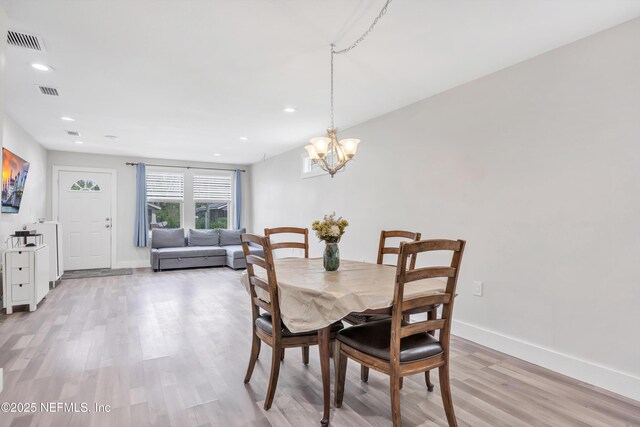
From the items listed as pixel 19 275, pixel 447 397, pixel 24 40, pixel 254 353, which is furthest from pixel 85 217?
pixel 447 397

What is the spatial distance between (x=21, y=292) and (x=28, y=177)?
2.14 meters

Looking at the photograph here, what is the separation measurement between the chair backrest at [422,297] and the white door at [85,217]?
23.8 ft

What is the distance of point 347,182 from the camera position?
482 centimetres

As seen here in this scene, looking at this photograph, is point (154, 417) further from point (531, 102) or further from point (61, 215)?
point (61, 215)

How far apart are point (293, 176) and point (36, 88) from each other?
3.83 metres

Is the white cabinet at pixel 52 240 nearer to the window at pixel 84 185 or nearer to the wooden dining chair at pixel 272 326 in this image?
the window at pixel 84 185

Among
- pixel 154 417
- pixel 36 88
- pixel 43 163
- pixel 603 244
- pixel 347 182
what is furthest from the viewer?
pixel 43 163

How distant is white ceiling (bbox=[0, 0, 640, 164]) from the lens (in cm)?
205

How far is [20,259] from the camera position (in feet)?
13.0

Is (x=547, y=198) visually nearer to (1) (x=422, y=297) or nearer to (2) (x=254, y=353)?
(1) (x=422, y=297)

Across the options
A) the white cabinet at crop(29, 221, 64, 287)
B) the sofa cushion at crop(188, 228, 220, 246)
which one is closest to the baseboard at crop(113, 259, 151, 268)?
the sofa cushion at crop(188, 228, 220, 246)

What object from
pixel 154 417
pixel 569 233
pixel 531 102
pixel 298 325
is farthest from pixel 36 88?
pixel 569 233

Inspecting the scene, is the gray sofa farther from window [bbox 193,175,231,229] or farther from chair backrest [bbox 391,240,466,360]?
chair backrest [bbox 391,240,466,360]

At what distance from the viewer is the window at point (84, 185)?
6.79 metres
